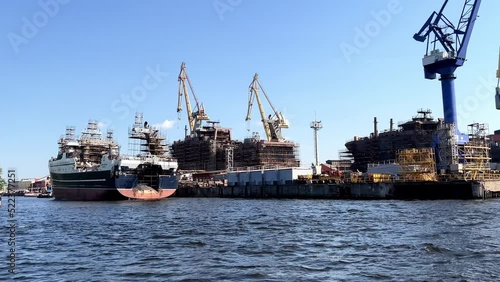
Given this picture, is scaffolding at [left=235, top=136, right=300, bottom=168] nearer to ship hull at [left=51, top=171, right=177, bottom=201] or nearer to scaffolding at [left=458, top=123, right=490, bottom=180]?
ship hull at [left=51, top=171, right=177, bottom=201]

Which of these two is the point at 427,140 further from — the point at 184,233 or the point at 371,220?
the point at 184,233

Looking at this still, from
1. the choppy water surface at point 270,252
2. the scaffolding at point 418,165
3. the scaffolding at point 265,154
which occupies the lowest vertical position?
the choppy water surface at point 270,252

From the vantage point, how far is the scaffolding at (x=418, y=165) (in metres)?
77.0

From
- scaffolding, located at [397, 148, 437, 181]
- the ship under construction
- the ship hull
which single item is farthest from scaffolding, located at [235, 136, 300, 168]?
scaffolding, located at [397, 148, 437, 181]

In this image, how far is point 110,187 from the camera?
3452 inches

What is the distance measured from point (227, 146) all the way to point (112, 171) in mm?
76278

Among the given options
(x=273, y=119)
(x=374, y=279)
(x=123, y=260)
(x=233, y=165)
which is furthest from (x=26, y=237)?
(x=273, y=119)

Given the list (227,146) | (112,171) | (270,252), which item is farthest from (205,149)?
(270,252)

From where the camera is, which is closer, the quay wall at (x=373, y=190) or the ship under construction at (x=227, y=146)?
the quay wall at (x=373, y=190)

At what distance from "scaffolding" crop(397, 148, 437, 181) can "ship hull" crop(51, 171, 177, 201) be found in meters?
46.7

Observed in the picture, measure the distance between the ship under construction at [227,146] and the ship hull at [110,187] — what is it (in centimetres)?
6046

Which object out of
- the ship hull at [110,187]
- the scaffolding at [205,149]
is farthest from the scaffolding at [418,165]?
the scaffolding at [205,149]

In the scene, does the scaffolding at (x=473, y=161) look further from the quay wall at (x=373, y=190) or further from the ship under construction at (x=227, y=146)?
the ship under construction at (x=227, y=146)

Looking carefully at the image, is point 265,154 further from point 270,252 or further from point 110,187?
point 270,252
